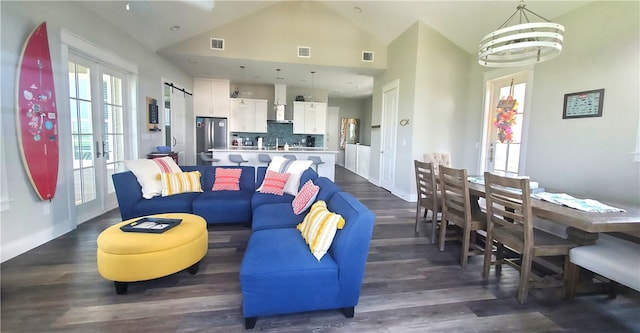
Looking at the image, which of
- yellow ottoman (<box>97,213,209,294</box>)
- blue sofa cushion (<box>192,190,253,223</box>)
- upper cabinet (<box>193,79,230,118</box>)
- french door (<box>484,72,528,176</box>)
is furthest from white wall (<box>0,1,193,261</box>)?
french door (<box>484,72,528,176</box>)

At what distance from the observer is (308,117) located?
8500 millimetres

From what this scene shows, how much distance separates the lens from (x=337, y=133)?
10.9 meters

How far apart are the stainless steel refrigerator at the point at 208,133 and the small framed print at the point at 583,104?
287 inches

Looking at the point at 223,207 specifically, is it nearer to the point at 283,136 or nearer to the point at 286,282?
the point at 286,282

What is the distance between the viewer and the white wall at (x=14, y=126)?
2490mm

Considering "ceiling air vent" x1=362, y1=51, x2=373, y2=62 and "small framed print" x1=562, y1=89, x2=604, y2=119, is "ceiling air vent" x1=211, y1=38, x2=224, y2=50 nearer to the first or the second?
"ceiling air vent" x1=362, y1=51, x2=373, y2=62

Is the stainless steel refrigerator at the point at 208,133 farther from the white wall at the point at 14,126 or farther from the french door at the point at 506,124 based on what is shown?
the french door at the point at 506,124

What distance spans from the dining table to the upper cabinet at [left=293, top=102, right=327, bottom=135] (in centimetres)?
671

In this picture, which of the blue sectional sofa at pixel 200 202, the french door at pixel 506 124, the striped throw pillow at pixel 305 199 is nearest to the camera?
the striped throw pillow at pixel 305 199

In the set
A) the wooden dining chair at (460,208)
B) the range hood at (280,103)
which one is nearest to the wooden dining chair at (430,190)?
the wooden dining chair at (460,208)

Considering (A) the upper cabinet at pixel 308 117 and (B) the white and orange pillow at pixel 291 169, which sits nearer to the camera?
(B) the white and orange pillow at pixel 291 169

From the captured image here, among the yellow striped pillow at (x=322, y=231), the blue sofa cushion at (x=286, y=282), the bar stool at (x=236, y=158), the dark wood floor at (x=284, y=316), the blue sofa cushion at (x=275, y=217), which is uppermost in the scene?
the bar stool at (x=236, y=158)

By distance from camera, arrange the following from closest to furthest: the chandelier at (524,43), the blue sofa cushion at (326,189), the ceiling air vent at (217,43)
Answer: the chandelier at (524,43) < the blue sofa cushion at (326,189) < the ceiling air vent at (217,43)

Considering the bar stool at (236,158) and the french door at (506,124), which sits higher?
the french door at (506,124)
